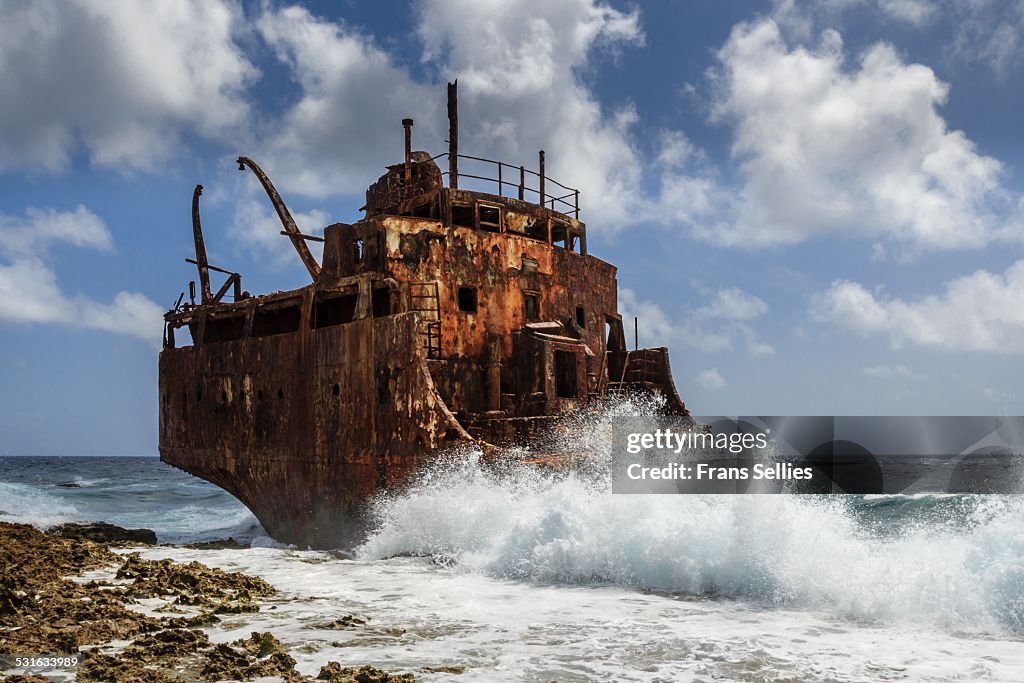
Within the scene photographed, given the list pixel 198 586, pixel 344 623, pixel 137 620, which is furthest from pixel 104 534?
pixel 344 623

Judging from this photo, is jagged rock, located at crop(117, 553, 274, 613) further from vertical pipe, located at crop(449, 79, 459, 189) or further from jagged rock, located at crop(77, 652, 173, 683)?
vertical pipe, located at crop(449, 79, 459, 189)

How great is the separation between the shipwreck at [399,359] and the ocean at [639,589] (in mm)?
765

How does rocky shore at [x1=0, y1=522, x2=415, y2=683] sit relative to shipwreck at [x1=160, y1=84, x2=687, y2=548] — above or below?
below

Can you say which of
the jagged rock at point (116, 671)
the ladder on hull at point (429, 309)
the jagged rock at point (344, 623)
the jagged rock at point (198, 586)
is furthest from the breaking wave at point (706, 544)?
the jagged rock at point (116, 671)

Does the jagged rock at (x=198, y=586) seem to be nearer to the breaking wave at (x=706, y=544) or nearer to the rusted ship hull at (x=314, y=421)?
the breaking wave at (x=706, y=544)

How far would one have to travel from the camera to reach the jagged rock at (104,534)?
12.4 m

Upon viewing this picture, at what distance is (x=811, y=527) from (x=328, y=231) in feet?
24.2

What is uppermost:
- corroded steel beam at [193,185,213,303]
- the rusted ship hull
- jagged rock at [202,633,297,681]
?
corroded steel beam at [193,185,213,303]

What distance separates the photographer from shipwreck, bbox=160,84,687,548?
32.3 feet

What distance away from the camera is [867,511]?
15.4 metres

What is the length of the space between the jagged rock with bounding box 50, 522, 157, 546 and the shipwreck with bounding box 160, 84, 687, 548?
132 centimetres

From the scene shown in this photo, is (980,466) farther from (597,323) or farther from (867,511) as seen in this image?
(597,323)

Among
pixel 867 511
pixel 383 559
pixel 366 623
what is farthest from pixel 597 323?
pixel 366 623

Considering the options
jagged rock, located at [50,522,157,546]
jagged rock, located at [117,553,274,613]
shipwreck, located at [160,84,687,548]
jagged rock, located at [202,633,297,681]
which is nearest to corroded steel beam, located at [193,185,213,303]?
shipwreck, located at [160,84,687,548]
